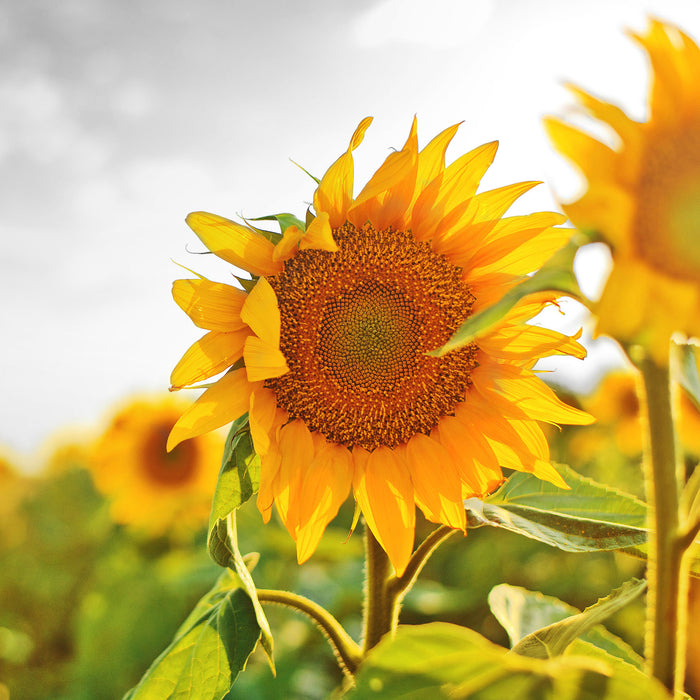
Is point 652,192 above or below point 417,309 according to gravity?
above

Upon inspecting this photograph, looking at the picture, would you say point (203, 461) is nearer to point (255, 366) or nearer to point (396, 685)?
point (255, 366)

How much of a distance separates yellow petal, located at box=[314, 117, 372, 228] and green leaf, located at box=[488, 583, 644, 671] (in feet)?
2.11

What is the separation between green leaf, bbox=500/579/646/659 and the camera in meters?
0.74

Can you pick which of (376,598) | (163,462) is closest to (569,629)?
(376,598)

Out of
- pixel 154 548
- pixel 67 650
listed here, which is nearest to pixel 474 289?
pixel 154 548

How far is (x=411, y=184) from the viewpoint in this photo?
39.5 inches

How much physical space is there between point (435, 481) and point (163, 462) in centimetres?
255

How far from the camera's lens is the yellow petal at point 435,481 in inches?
39.9

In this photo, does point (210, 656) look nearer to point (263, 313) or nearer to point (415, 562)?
point (415, 562)

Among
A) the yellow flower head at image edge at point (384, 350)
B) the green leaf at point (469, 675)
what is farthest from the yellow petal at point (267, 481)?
the green leaf at point (469, 675)

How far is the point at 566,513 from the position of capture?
3.41ft

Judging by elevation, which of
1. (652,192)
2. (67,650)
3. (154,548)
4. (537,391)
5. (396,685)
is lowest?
(67,650)

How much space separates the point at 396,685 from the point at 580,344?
562 mm

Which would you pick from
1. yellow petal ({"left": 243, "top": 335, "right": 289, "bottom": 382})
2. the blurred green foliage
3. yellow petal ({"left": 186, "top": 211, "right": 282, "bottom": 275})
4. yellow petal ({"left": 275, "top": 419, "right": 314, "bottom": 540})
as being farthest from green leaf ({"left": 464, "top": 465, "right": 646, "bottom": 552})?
the blurred green foliage
